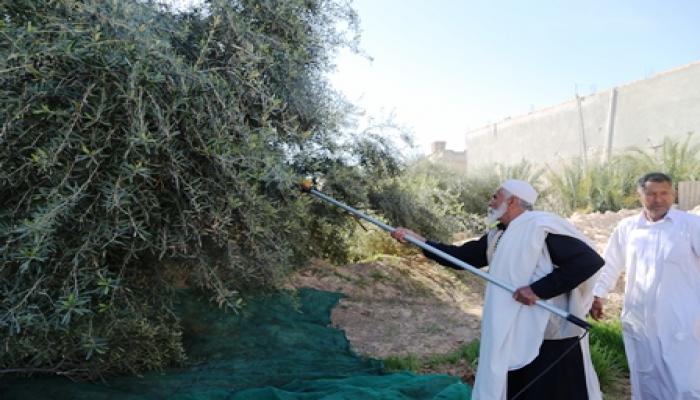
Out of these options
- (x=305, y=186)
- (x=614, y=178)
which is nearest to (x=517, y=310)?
(x=305, y=186)

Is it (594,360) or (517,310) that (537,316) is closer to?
(517,310)

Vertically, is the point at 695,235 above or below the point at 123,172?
above

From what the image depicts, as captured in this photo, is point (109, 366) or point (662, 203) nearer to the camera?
point (109, 366)

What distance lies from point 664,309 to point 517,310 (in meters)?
1.70

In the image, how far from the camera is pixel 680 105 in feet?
57.1

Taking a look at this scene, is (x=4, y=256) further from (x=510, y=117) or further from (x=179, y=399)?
(x=510, y=117)

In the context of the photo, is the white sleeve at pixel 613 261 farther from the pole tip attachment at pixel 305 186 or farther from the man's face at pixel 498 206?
the pole tip attachment at pixel 305 186

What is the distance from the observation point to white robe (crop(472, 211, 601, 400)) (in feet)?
9.50

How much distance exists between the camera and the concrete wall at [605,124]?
1738 cm

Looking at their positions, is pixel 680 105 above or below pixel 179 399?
above

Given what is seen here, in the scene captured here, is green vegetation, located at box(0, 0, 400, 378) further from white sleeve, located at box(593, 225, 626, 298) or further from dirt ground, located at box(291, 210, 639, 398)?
white sleeve, located at box(593, 225, 626, 298)

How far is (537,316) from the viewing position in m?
2.92

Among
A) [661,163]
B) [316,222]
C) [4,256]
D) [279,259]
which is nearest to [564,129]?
[661,163]

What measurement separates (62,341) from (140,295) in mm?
502
